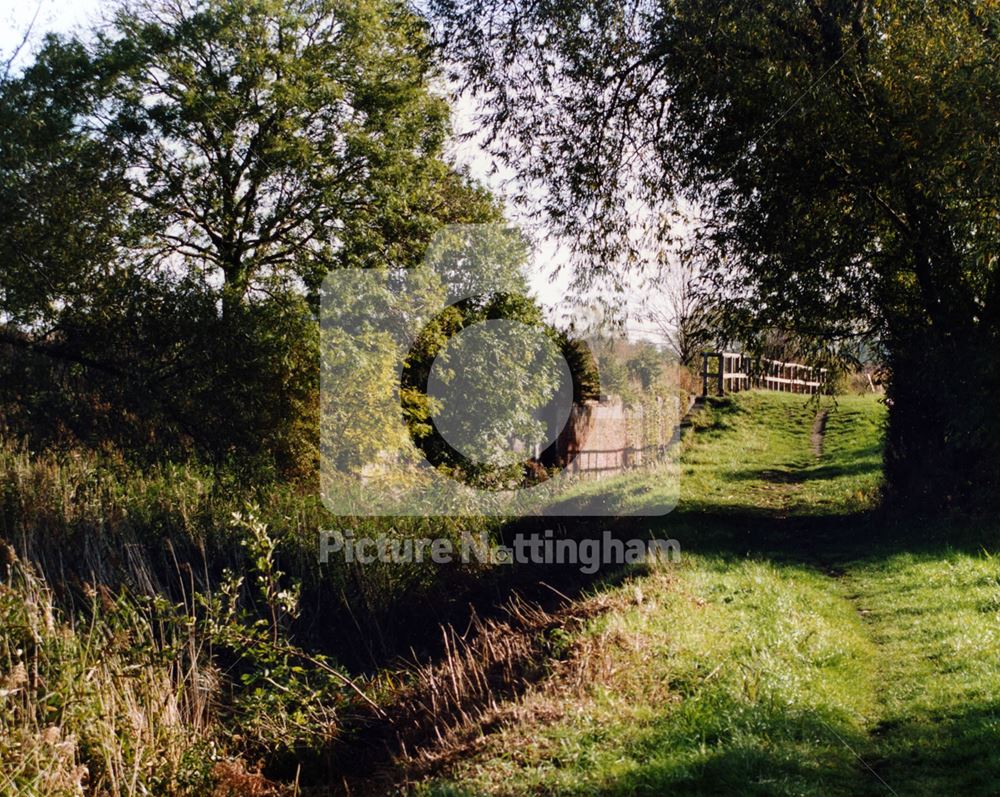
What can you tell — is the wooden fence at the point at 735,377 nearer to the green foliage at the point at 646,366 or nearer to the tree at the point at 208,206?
the green foliage at the point at 646,366

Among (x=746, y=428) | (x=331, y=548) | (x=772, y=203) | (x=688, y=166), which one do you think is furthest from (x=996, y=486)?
(x=746, y=428)

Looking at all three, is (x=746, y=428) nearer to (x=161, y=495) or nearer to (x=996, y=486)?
(x=996, y=486)

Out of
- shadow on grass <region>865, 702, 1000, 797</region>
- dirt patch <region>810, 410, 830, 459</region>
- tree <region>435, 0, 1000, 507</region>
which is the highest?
tree <region>435, 0, 1000, 507</region>

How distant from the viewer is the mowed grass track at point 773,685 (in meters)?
4.85

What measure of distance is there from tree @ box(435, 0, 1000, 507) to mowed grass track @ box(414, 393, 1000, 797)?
231cm

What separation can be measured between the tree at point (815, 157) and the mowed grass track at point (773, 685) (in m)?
2.31

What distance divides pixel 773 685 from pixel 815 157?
25.3 ft

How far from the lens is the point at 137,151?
18.2 meters

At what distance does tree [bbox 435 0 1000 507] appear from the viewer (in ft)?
32.9

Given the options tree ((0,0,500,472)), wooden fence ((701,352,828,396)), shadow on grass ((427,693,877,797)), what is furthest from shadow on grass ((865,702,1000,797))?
wooden fence ((701,352,828,396))

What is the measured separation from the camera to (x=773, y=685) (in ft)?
19.7

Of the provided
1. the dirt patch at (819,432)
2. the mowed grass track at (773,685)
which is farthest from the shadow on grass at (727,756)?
the dirt patch at (819,432)

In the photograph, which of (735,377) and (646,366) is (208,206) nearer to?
(646,366)

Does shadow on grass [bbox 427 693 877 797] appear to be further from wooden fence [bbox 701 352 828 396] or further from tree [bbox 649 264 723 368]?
wooden fence [bbox 701 352 828 396]
